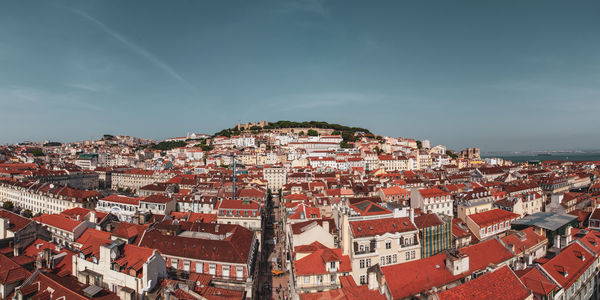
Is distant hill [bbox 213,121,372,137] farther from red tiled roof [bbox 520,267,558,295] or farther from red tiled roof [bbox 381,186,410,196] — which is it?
red tiled roof [bbox 520,267,558,295]

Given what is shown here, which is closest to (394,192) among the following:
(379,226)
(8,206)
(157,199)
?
(379,226)

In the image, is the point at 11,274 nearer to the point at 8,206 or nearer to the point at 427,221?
the point at 427,221

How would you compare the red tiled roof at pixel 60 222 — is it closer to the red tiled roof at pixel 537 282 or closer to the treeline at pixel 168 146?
the red tiled roof at pixel 537 282

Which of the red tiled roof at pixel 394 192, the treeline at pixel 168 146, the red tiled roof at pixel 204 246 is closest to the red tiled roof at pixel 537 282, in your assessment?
the red tiled roof at pixel 204 246

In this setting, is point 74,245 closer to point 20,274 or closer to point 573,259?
point 20,274

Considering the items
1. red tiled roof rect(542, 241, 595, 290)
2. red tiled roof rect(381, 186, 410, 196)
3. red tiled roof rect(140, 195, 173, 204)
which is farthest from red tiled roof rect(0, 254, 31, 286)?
red tiled roof rect(381, 186, 410, 196)

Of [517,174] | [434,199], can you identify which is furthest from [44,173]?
[517,174]

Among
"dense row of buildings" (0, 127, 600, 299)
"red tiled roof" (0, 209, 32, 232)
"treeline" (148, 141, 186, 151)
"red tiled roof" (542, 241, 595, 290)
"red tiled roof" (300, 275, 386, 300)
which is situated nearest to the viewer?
"red tiled roof" (300, 275, 386, 300)

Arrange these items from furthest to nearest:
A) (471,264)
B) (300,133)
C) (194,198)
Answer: (300,133), (194,198), (471,264)
